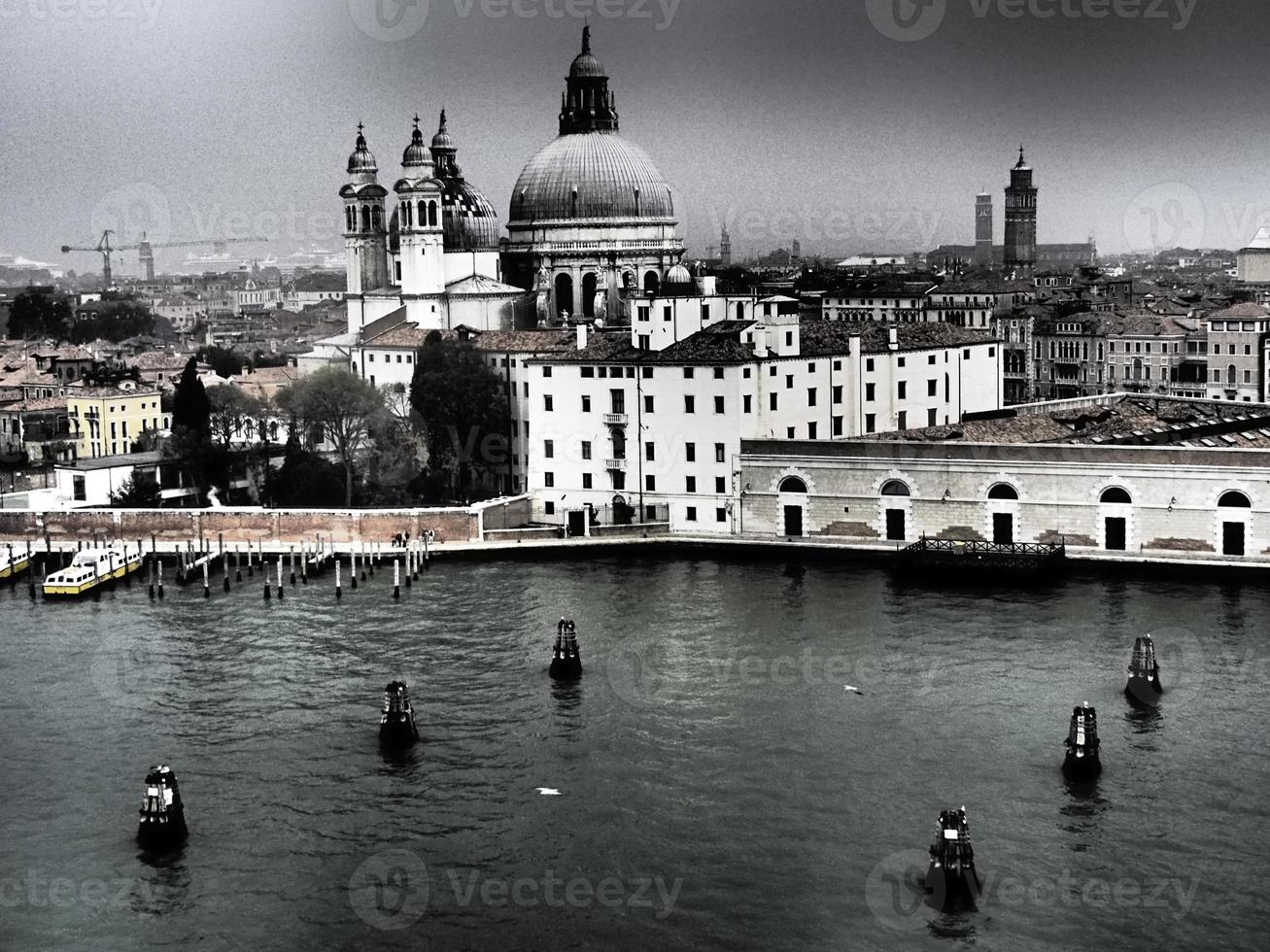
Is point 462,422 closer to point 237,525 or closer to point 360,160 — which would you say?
point 237,525

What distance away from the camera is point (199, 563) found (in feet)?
69.2

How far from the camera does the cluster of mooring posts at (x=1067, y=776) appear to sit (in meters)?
10.6

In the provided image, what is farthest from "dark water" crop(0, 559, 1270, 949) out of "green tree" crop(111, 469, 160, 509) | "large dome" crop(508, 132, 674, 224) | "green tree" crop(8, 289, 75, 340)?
"green tree" crop(8, 289, 75, 340)

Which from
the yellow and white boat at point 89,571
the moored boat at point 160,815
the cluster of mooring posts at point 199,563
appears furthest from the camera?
the cluster of mooring posts at point 199,563

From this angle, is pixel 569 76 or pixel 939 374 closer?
pixel 939 374

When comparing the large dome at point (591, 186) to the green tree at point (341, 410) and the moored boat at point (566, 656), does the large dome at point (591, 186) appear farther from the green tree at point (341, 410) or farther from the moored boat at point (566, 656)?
the moored boat at point (566, 656)

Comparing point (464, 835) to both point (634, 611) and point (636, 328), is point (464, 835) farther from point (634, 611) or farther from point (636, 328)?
point (636, 328)

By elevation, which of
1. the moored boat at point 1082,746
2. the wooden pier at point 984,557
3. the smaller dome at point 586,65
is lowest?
the moored boat at point 1082,746

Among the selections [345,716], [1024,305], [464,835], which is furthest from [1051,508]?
[1024,305]

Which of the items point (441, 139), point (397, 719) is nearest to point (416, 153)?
point (441, 139)

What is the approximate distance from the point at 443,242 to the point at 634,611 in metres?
13.8

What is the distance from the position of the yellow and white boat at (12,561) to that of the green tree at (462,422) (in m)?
5.33

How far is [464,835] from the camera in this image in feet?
38.4

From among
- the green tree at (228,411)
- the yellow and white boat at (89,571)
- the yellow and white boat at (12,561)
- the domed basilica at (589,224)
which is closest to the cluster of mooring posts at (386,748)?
the yellow and white boat at (89,571)
